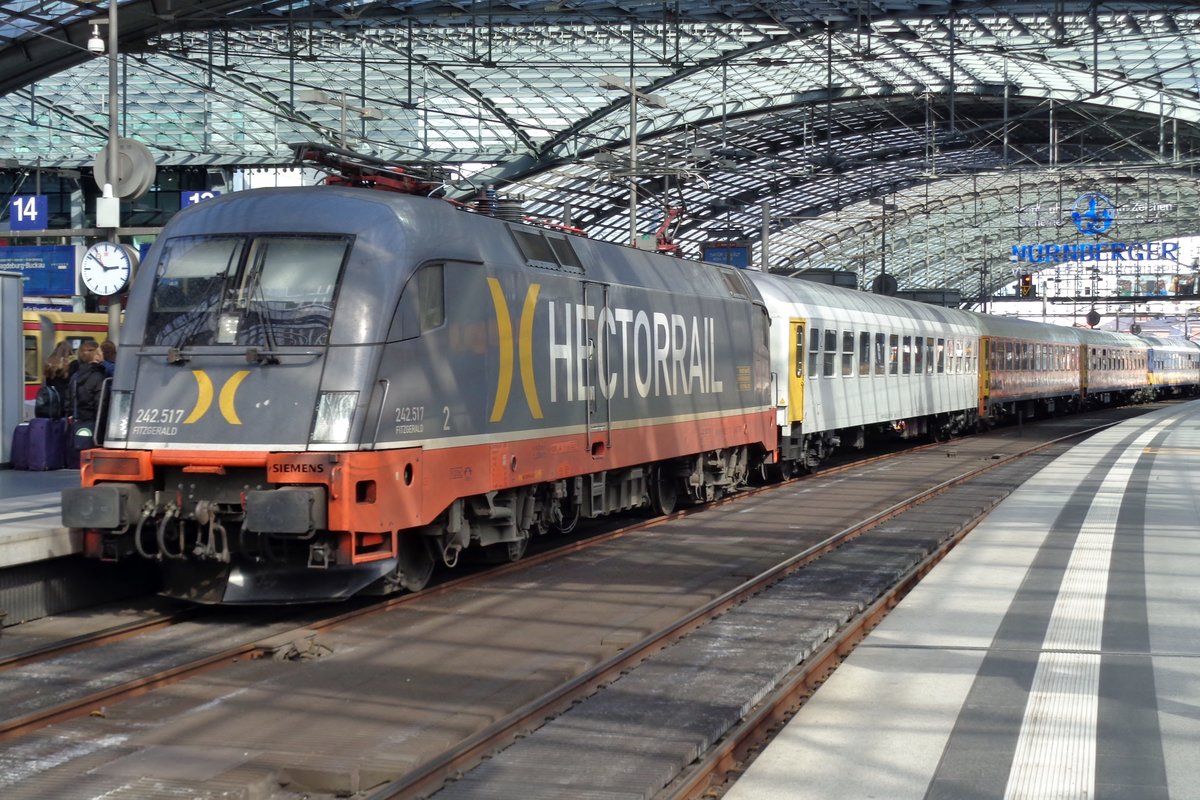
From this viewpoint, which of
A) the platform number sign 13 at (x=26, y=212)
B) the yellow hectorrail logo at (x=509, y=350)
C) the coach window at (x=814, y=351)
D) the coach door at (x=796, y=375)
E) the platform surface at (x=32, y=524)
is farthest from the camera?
the platform number sign 13 at (x=26, y=212)

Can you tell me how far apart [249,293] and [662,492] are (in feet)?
27.5

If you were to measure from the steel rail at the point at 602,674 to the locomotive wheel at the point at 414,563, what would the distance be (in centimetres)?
252

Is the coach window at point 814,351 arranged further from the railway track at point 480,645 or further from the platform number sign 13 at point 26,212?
the platform number sign 13 at point 26,212

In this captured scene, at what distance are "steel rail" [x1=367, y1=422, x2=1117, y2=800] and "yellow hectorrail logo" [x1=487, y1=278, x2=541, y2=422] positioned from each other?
2630 mm

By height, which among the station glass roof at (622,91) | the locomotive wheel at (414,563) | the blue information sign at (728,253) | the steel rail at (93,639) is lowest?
the steel rail at (93,639)

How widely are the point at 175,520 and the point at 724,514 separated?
948 centimetres

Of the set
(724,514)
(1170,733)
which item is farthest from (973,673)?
(724,514)

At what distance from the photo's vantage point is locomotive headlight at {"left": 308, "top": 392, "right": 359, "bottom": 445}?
10289 mm

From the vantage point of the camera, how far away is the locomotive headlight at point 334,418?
1029 centimetres

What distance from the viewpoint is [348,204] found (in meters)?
11.1

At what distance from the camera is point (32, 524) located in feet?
37.8

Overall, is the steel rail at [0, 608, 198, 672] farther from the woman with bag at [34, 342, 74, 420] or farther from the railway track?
the woman with bag at [34, 342, 74, 420]

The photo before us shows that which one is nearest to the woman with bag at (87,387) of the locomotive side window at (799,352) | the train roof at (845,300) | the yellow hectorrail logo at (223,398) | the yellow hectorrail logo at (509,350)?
the yellow hectorrail logo at (223,398)

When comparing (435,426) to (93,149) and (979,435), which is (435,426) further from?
(93,149)
